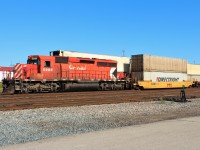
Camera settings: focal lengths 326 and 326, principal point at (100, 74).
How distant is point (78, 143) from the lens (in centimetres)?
730

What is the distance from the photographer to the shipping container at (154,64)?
117 ft

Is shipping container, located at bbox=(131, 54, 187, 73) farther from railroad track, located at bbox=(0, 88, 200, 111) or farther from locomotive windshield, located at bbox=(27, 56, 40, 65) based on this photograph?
railroad track, located at bbox=(0, 88, 200, 111)

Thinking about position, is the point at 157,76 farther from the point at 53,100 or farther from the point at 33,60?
the point at 53,100

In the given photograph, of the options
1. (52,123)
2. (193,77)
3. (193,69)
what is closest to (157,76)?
(193,77)

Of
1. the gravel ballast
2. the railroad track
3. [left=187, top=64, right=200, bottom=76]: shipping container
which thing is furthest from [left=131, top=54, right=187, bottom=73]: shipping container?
the gravel ballast

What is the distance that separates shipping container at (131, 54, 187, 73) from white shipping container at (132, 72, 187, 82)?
38 centimetres

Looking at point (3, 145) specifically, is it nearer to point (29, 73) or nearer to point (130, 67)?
point (29, 73)

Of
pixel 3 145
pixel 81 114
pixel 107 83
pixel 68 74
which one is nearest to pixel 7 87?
pixel 68 74

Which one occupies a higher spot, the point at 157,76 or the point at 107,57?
the point at 107,57

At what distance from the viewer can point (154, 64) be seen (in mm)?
36531

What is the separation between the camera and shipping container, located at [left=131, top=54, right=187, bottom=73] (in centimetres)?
3556

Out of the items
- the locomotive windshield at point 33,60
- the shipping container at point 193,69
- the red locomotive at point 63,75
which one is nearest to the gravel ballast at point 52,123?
the red locomotive at point 63,75

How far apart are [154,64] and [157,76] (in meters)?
1.50

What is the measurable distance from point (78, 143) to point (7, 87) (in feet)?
61.7
